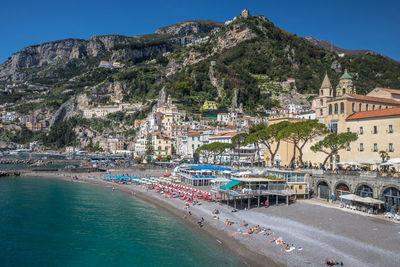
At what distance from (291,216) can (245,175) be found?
12.2 metres

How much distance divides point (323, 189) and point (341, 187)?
9.00ft

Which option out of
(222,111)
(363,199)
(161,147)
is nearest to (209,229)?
(363,199)

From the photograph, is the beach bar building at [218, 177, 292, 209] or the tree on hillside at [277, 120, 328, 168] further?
the tree on hillside at [277, 120, 328, 168]

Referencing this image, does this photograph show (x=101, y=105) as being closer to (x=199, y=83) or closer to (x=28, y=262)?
(x=199, y=83)

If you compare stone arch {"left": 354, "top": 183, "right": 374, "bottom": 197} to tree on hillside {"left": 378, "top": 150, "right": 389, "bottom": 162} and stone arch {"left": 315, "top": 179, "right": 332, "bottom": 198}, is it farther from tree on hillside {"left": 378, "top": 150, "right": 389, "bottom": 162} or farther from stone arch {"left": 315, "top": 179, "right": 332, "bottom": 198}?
tree on hillside {"left": 378, "top": 150, "right": 389, "bottom": 162}

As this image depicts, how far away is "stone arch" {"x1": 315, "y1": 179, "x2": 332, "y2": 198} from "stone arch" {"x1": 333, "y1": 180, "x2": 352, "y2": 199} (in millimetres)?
806

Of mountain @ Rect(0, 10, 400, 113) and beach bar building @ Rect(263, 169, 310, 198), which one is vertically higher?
mountain @ Rect(0, 10, 400, 113)

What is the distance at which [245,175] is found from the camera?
4275cm

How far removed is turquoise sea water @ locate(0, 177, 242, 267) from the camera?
79.5 ft

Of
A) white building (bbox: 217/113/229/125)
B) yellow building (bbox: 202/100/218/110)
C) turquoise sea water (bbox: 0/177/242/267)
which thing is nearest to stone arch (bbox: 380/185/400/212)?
turquoise sea water (bbox: 0/177/242/267)

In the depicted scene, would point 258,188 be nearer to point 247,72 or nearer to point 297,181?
point 297,181

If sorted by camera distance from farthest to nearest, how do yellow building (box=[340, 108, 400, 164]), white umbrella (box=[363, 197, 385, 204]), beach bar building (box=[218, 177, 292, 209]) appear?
beach bar building (box=[218, 177, 292, 209])
yellow building (box=[340, 108, 400, 164])
white umbrella (box=[363, 197, 385, 204])

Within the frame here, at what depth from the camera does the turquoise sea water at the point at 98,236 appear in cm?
2423

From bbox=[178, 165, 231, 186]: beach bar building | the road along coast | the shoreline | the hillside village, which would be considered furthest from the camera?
bbox=[178, 165, 231, 186]: beach bar building
